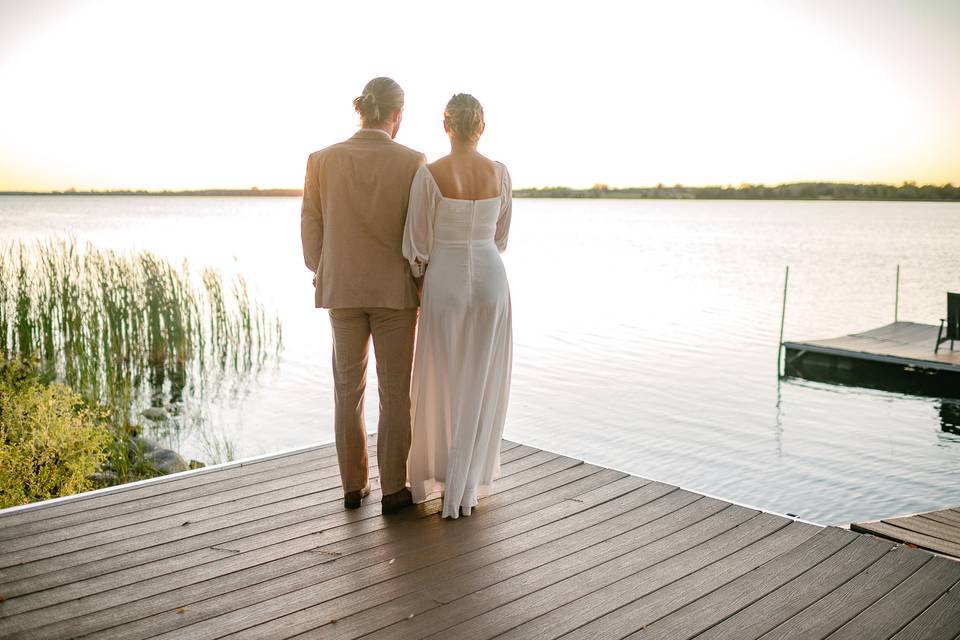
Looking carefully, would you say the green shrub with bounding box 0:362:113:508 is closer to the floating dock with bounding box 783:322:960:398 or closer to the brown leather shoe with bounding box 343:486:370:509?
the brown leather shoe with bounding box 343:486:370:509

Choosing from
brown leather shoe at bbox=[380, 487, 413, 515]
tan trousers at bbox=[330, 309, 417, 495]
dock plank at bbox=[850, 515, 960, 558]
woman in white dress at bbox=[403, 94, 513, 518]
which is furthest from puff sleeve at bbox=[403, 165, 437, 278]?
dock plank at bbox=[850, 515, 960, 558]

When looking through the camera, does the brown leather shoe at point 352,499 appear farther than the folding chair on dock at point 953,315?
No

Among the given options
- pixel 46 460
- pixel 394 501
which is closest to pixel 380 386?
pixel 394 501

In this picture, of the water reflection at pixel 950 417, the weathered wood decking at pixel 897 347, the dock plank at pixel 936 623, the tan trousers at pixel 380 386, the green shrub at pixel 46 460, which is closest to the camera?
the dock plank at pixel 936 623

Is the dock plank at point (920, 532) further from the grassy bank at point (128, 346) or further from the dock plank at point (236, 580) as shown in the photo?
the grassy bank at point (128, 346)

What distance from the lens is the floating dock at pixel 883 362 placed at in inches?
370

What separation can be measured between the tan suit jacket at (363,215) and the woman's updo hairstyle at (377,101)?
60mm

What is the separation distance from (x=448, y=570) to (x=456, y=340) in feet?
2.90

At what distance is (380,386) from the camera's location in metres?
3.30

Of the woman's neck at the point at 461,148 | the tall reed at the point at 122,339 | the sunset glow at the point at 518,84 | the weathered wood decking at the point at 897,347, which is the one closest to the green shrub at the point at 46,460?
the tall reed at the point at 122,339

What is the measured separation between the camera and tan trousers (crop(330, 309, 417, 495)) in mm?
3248

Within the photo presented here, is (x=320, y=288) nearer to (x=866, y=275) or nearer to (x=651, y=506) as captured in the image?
(x=651, y=506)

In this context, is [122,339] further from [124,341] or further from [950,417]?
Answer: [950,417]

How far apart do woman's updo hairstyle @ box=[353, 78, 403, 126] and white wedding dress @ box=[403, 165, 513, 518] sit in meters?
0.27
